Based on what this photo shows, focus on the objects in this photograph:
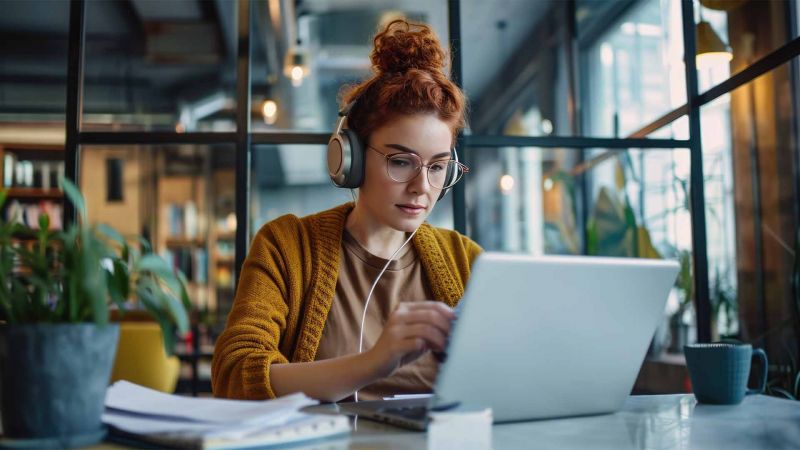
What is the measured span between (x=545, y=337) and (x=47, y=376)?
55 cm

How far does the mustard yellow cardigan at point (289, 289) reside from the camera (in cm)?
125

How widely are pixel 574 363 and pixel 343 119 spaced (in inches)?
31.7

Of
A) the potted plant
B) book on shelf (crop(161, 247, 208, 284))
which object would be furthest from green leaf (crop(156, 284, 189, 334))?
book on shelf (crop(161, 247, 208, 284))

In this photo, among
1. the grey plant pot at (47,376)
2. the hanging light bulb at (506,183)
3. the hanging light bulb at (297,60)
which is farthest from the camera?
the hanging light bulb at (506,183)

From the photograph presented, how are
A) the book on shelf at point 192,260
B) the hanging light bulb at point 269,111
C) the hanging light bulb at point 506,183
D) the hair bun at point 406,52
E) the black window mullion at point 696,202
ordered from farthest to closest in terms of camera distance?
the book on shelf at point 192,260 → the hanging light bulb at point 506,183 → the hanging light bulb at point 269,111 → the black window mullion at point 696,202 → the hair bun at point 406,52

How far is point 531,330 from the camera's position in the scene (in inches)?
34.2

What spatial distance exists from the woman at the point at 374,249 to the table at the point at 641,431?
13.6 inches

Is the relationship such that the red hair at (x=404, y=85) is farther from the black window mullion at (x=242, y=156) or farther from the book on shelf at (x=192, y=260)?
the book on shelf at (x=192, y=260)

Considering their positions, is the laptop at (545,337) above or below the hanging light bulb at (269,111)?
below

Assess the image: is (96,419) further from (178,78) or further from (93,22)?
(178,78)

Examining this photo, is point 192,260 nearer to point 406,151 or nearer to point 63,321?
point 406,151

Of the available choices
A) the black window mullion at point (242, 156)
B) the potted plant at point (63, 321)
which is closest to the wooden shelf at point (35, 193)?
the black window mullion at point (242, 156)

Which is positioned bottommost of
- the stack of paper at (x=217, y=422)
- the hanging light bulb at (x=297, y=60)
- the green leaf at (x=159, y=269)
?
the stack of paper at (x=217, y=422)

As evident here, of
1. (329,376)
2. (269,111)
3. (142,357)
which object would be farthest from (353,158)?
(269,111)
